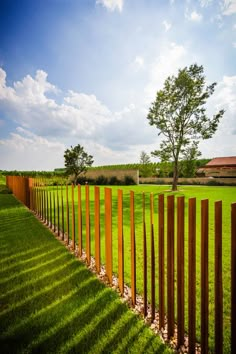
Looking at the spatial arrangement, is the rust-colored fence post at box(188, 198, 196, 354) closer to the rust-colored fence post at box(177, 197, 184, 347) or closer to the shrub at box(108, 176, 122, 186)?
the rust-colored fence post at box(177, 197, 184, 347)

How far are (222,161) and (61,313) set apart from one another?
52528 mm

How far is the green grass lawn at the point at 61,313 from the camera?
1.87 metres

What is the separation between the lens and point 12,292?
2.74 metres

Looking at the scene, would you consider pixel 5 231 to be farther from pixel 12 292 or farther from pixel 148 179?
pixel 148 179

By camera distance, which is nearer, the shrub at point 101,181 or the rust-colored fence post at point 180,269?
the rust-colored fence post at point 180,269

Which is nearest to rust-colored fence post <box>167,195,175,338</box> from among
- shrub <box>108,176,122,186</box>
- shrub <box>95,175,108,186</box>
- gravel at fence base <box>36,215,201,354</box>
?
gravel at fence base <box>36,215,201,354</box>

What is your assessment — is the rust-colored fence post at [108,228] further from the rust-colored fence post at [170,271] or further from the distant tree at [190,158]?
the distant tree at [190,158]

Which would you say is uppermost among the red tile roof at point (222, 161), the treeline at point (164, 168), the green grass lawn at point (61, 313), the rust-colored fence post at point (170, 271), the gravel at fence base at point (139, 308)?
the red tile roof at point (222, 161)

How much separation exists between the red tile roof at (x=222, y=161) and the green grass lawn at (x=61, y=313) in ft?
162

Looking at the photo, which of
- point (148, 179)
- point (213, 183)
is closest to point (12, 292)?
point (213, 183)

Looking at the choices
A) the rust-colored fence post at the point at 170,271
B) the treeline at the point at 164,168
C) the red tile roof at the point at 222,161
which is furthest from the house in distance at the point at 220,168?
the rust-colored fence post at the point at 170,271

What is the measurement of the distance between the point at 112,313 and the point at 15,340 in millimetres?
953

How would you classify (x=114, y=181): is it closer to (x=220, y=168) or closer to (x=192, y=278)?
(x=220, y=168)

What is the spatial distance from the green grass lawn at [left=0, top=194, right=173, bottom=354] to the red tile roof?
49256 mm
